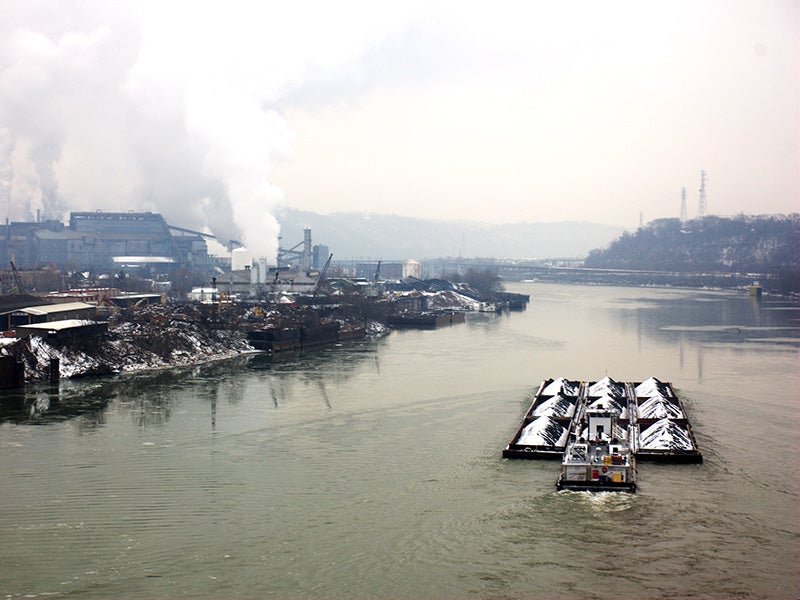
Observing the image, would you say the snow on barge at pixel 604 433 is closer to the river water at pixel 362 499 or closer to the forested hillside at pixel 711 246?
the river water at pixel 362 499

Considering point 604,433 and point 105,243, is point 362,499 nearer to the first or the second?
point 604,433

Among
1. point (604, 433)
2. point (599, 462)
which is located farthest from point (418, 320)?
point (599, 462)

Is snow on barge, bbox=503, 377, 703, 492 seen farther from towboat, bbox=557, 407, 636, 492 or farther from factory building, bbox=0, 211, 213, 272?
factory building, bbox=0, 211, 213, 272

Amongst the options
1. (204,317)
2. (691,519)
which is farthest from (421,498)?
(204,317)

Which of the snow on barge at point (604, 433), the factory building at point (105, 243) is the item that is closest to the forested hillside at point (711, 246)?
the factory building at point (105, 243)

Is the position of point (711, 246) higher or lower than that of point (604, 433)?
higher

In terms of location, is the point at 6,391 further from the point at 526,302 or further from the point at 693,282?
the point at 693,282

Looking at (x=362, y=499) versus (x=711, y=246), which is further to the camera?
(x=711, y=246)

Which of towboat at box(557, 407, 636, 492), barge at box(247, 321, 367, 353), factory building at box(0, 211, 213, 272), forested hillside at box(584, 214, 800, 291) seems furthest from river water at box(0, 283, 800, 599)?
forested hillside at box(584, 214, 800, 291)
